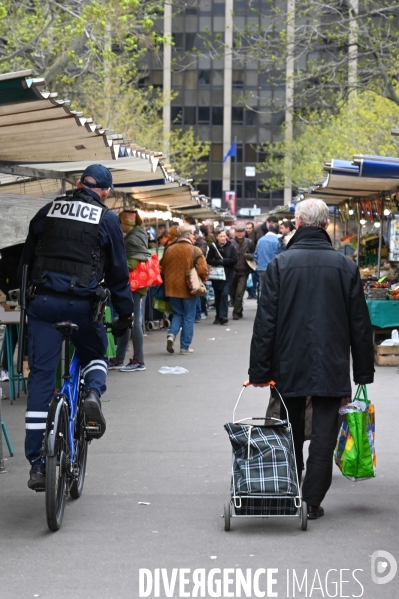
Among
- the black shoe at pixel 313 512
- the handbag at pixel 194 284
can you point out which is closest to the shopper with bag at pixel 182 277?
the handbag at pixel 194 284

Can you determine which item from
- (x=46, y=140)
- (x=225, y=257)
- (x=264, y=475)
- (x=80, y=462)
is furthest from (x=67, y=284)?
(x=225, y=257)

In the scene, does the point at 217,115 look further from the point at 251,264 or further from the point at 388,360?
the point at 388,360

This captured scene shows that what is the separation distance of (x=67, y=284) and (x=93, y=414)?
76 cm

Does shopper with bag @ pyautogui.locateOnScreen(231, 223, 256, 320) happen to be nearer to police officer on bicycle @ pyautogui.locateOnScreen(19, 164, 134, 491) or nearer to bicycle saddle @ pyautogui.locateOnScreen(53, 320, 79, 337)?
police officer on bicycle @ pyautogui.locateOnScreen(19, 164, 134, 491)

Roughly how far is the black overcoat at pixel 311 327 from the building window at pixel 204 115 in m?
91.4

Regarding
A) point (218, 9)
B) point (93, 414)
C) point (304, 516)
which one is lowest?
point (304, 516)

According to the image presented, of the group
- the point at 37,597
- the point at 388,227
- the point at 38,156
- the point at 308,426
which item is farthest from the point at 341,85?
the point at 37,597

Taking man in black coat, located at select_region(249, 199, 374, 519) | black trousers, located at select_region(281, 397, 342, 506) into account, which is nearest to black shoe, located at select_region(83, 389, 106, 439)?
man in black coat, located at select_region(249, 199, 374, 519)

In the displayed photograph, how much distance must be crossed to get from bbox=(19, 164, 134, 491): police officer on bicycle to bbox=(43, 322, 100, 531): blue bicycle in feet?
0.28

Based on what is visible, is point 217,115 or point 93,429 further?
point 217,115

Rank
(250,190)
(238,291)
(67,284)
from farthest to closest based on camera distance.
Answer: (250,190), (238,291), (67,284)

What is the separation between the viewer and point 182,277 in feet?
49.3

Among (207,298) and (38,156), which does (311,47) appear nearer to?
(207,298)

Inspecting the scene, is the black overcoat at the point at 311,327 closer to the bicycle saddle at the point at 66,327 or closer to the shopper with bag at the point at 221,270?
the bicycle saddle at the point at 66,327
